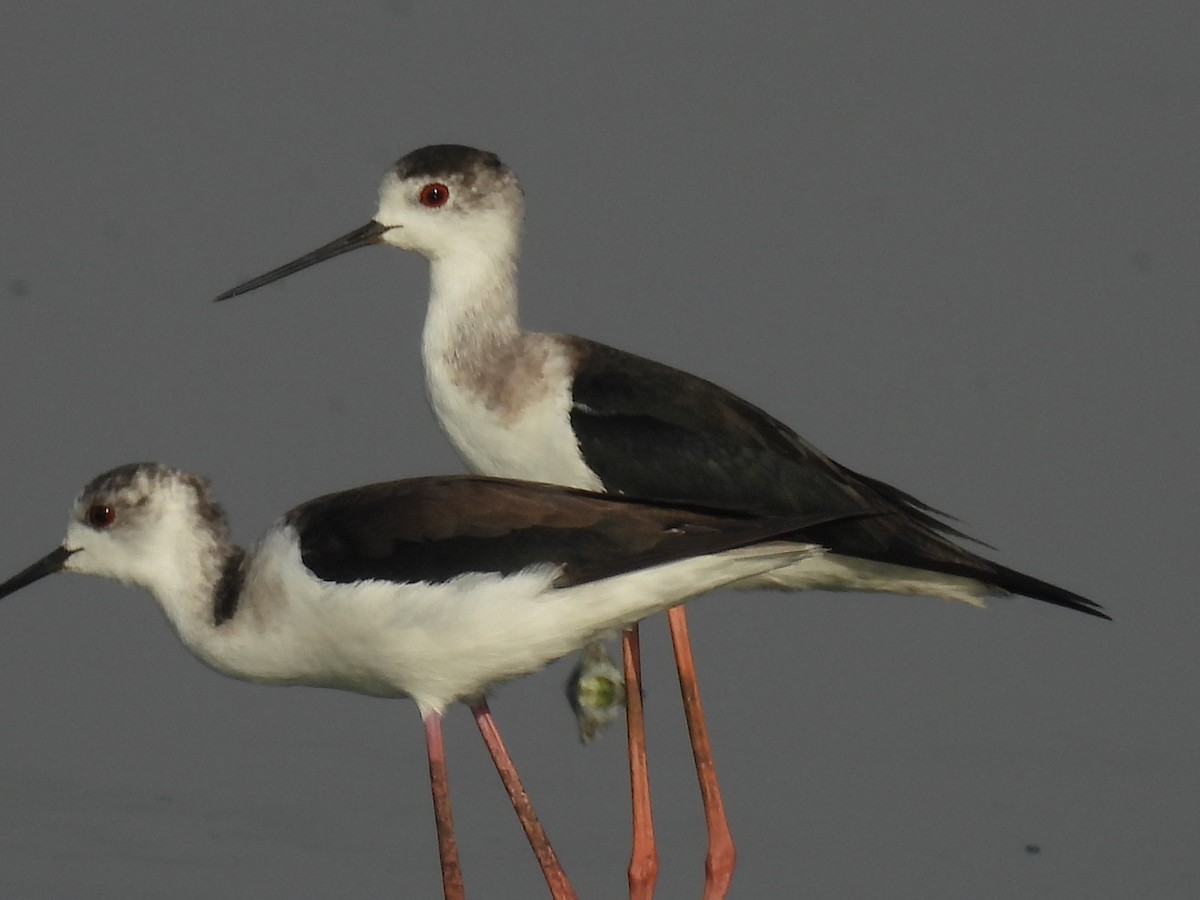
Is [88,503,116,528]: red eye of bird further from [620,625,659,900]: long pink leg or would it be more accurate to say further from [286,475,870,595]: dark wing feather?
[620,625,659,900]: long pink leg

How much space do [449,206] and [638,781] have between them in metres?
1.90

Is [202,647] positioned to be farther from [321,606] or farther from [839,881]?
[839,881]

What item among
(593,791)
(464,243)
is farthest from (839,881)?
(464,243)

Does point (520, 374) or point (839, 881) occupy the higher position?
point (520, 374)

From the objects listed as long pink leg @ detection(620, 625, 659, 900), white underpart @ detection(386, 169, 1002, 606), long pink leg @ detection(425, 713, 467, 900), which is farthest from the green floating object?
long pink leg @ detection(425, 713, 467, 900)

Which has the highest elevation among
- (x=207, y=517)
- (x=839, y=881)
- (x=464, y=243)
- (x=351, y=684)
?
(x=464, y=243)

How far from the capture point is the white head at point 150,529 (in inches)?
306

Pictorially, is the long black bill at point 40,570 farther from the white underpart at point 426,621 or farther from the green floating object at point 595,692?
the green floating object at point 595,692

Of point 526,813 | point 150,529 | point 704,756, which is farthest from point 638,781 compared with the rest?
point 150,529

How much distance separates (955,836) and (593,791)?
119cm

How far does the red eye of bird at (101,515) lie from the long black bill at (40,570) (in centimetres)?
15

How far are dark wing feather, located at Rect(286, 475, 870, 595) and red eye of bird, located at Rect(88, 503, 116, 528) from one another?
0.62 meters

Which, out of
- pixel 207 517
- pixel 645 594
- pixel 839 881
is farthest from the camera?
pixel 839 881

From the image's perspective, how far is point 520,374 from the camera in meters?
8.58
